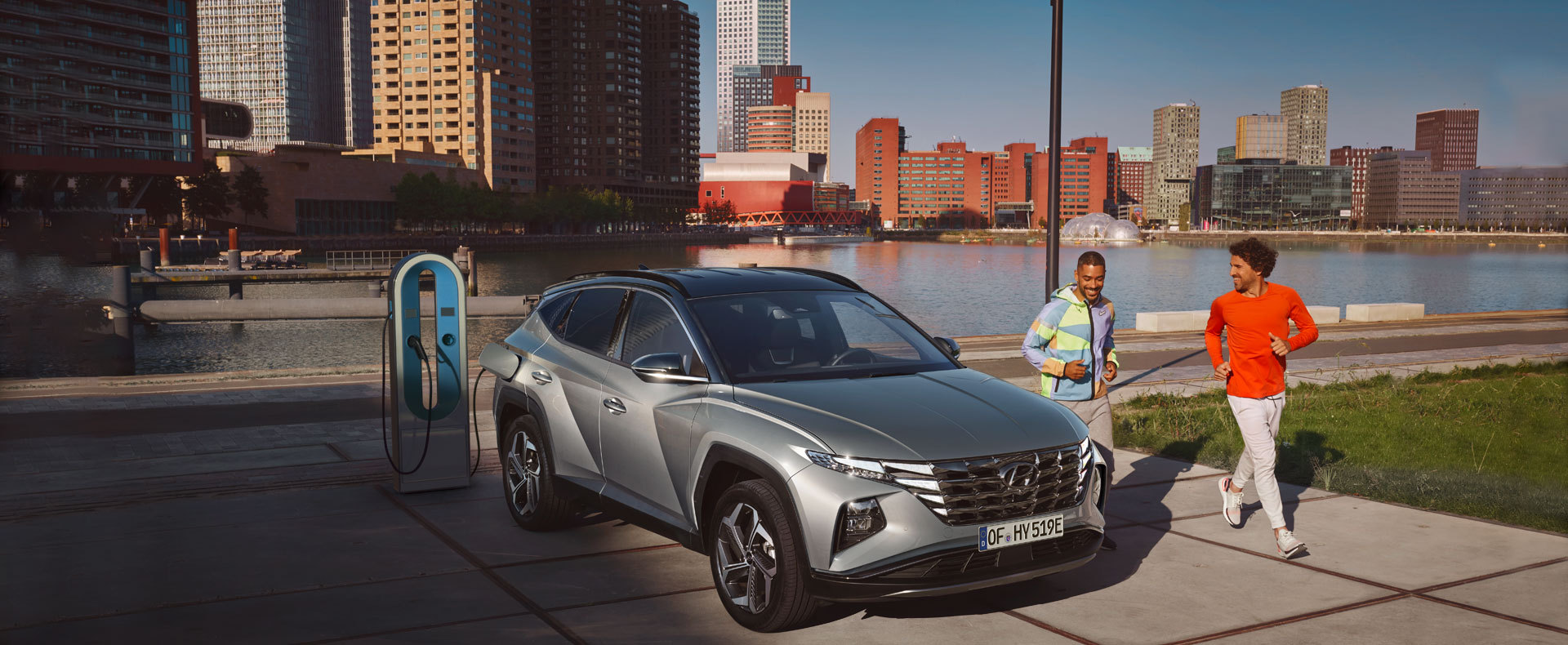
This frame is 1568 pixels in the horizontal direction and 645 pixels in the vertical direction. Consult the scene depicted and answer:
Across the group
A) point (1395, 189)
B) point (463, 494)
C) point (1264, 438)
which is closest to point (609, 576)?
point (463, 494)

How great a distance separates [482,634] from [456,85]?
584 ft

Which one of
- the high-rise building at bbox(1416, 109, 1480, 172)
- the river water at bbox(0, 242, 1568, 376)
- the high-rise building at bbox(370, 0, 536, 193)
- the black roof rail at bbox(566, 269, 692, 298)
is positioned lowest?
the river water at bbox(0, 242, 1568, 376)

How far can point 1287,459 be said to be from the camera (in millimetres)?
9141

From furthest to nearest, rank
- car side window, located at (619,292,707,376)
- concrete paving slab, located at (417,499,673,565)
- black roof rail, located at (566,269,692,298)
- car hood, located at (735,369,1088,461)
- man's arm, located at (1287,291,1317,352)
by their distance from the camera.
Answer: concrete paving slab, located at (417,499,673,565) → man's arm, located at (1287,291,1317,352) → black roof rail, located at (566,269,692,298) → car side window, located at (619,292,707,376) → car hood, located at (735,369,1088,461)

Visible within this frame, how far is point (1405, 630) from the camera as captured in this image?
16.4 ft

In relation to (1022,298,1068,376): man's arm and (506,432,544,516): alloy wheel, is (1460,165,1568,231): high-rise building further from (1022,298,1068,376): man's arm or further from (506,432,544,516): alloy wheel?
(506,432,544,516): alloy wheel

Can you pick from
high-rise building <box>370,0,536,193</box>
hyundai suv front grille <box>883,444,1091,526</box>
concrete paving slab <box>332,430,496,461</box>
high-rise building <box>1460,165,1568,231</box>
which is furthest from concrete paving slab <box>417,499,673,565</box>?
high-rise building <box>370,0,536,193</box>

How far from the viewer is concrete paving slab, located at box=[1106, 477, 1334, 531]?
726 cm

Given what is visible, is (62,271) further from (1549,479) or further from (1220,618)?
(1549,479)

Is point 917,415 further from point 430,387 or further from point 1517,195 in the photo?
point 1517,195

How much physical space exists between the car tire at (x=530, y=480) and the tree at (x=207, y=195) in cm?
11483

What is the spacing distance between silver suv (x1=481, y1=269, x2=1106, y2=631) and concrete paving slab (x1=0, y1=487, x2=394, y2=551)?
1.58m

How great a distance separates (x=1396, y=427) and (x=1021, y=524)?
7.83m

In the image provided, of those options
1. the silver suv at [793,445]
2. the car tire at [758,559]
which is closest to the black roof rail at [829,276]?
the silver suv at [793,445]
